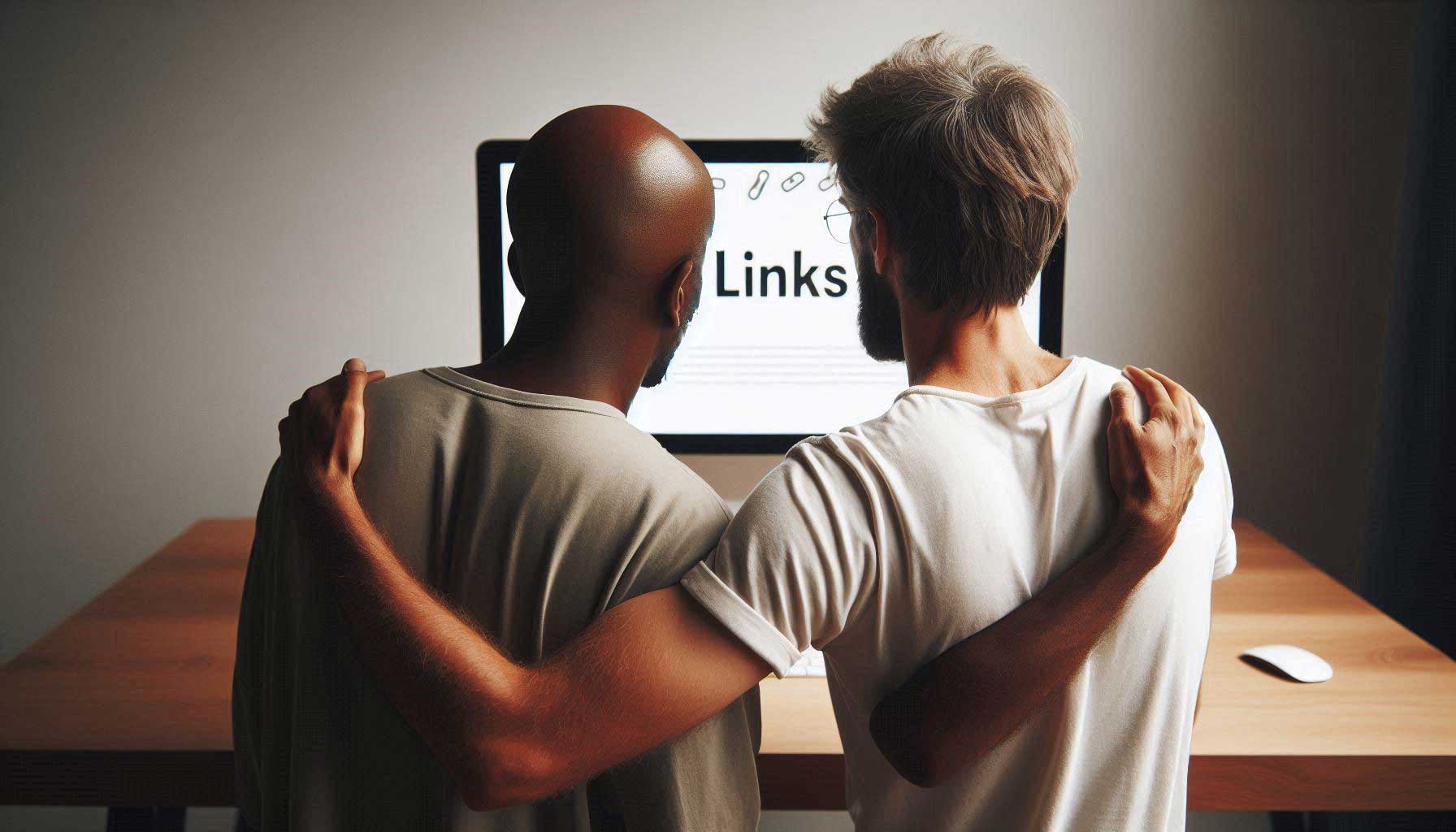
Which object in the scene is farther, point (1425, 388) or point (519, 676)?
point (1425, 388)

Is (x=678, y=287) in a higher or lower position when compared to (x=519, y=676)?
higher

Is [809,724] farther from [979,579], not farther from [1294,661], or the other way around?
[1294,661]

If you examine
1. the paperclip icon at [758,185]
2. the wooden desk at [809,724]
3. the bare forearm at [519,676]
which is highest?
the paperclip icon at [758,185]

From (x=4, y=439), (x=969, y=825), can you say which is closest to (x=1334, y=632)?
(x=969, y=825)

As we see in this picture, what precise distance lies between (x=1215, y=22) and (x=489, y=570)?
1.50 metres

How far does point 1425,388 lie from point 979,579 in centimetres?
112

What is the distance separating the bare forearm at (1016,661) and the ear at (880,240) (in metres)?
0.25

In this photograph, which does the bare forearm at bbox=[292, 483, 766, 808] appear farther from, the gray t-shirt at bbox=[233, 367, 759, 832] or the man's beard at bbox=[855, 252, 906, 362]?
the man's beard at bbox=[855, 252, 906, 362]

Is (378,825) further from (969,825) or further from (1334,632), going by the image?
(1334,632)

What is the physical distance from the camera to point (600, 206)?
0.73 metres

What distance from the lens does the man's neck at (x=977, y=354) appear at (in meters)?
0.73

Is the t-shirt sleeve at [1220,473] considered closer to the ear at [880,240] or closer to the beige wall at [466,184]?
the ear at [880,240]

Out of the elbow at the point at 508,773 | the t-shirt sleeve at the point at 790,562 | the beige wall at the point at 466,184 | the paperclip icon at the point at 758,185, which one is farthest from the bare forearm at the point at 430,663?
the beige wall at the point at 466,184

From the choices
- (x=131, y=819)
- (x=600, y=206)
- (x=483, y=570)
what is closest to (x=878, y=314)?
(x=600, y=206)
